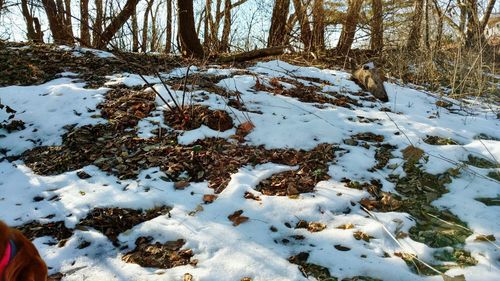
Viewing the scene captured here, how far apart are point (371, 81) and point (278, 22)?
3381mm

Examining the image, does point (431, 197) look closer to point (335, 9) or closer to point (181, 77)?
point (181, 77)

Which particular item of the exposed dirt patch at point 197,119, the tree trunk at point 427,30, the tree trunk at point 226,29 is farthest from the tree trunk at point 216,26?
the exposed dirt patch at point 197,119

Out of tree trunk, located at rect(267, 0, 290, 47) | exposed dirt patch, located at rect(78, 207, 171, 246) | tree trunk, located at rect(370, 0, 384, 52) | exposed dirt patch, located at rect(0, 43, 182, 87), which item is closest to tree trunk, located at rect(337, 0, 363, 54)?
tree trunk, located at rect(370, 0, 384, 52)

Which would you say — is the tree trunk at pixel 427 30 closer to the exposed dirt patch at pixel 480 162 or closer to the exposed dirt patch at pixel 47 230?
the exposed dirt patch at pixel 480 162

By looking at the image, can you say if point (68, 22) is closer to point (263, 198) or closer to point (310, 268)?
point (263, 198)

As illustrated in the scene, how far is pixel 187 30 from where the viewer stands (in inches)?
248

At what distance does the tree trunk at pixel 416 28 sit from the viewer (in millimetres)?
6215

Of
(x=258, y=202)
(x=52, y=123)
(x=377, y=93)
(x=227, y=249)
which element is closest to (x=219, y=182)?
(x=258, y=202)

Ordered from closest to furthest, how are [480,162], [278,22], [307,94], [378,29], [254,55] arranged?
[480,162] < [307,94] < [254,55] < [378,29] < [278,22]

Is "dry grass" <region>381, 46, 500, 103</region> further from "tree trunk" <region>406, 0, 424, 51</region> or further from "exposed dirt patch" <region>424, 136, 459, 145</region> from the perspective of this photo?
"exposed dirt patch" <region>424, 136, 459, 145</region>

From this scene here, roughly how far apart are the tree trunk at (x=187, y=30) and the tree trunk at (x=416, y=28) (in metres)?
3.38

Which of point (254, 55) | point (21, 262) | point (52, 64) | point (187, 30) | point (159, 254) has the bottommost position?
point (159, 254)

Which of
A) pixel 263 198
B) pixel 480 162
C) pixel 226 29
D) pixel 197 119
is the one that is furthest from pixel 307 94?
pixel 226 29

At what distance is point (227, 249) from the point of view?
7.23ft
